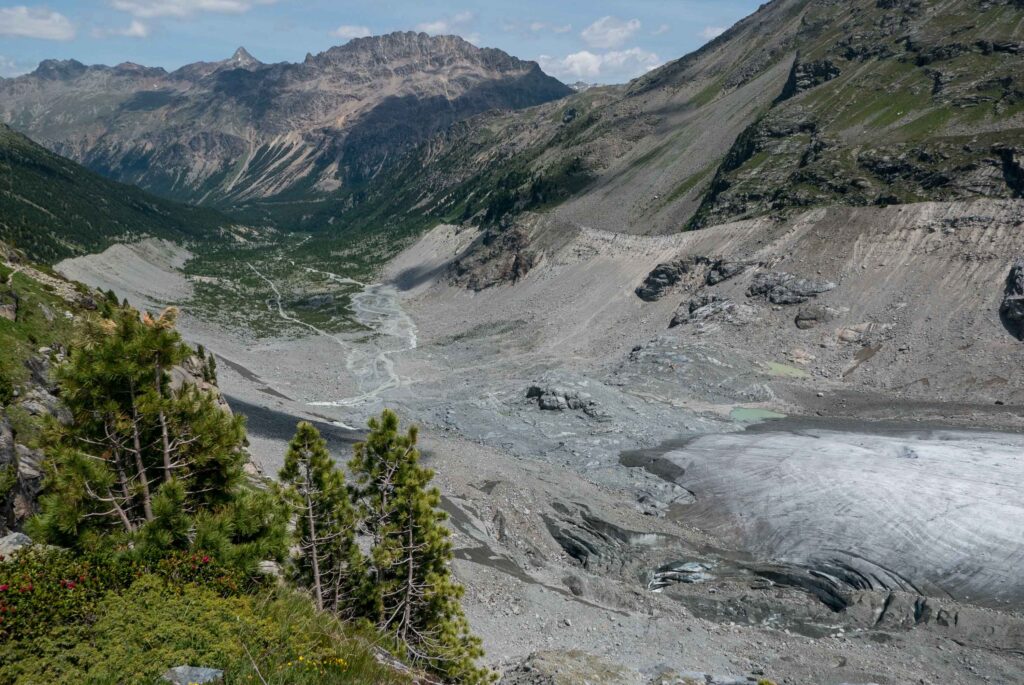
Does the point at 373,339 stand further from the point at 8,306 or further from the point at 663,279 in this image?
the point at 8,306

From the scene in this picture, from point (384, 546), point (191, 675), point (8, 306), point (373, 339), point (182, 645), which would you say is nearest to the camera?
point (191, 675)

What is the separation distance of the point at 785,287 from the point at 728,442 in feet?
109

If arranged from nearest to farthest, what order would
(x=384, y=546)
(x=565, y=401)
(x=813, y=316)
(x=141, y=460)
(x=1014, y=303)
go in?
(x=141, y=460), (x=384, y=546), (x=565, y=401), (x=1014, y=303), (x=813, y=316)

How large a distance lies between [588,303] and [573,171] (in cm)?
6150

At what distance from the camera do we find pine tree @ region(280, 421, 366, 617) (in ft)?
58.4

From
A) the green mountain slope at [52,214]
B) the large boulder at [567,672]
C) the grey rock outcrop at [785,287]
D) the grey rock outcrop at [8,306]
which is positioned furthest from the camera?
the green mountain slope at [52,214]

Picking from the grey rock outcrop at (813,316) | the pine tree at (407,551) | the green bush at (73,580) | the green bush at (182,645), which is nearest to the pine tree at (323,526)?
the pine tree at (407,551)

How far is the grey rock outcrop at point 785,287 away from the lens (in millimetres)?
76438

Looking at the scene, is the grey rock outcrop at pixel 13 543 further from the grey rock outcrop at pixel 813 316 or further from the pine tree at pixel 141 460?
the grey rock outcrop at pixel 813 316

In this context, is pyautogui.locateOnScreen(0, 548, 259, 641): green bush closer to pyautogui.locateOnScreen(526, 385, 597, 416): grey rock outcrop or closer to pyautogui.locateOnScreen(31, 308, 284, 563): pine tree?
pyautogui.locateOnScreen(31, 308, 284, 563): pine tree

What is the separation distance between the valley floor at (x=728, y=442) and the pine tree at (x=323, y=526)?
5792 millimetres

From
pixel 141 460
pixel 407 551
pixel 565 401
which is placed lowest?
pixel 565 401

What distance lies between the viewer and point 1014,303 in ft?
207

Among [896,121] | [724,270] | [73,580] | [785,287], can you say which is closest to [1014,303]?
[785,287]
